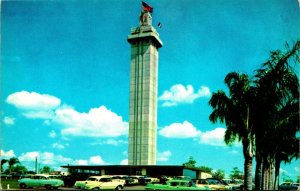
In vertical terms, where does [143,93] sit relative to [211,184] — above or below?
→ above

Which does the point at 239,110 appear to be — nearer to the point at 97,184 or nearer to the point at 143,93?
the point at 97,184

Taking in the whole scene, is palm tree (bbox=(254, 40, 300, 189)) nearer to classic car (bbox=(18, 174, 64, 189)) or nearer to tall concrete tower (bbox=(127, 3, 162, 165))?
classic car (bbox=(18, 174, 64, 189))

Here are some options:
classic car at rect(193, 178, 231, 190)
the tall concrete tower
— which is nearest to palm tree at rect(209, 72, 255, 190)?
classic car at rect(193, 178, 231, 190)

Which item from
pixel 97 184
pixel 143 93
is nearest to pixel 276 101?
pixel 97 184

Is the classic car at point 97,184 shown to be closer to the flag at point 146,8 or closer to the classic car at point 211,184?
the classic car at point 211,184

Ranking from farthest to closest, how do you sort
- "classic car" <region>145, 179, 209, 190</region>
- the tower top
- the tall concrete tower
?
the tower top, the tall concrete tower, "classic car" <region>145, 179, 209, 190</region>

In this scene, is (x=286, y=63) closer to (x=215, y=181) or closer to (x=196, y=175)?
(x=215, y=181)
